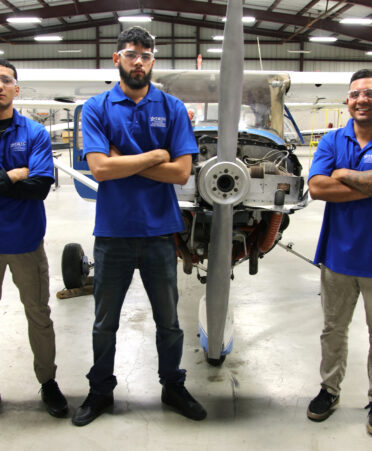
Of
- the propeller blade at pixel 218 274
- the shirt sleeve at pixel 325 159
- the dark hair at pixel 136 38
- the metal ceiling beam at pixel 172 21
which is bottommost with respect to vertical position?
the propeller blade at pixel 218 274

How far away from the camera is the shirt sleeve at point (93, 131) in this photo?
2055mm

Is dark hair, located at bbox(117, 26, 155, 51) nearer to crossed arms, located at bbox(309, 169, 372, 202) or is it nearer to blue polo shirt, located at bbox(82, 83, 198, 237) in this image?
blue polo shirt, located at bbox(82, 83, 198, 237)

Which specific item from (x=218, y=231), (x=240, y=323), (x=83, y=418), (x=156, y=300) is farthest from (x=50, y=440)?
(x=240, y=323)

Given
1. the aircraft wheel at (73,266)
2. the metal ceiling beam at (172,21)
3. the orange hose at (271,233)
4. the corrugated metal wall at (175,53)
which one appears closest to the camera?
the orange hose at (271,233)

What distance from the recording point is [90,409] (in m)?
2.37

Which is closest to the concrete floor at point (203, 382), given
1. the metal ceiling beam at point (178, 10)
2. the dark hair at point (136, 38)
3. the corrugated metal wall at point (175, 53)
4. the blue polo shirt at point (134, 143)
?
the blue polo shirt at point (134, 143)

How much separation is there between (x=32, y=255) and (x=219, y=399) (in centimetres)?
141

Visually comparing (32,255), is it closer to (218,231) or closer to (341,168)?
(218,231)

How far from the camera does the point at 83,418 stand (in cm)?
233

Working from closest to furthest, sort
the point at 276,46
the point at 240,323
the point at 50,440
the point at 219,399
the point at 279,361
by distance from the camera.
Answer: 1. the point at 50,440
2. the point at 219,399
3. the point at 279,361
4. the point at 240,323
5. the point at 276,46

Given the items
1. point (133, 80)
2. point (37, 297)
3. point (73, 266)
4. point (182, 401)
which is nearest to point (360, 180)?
point (133, 80)

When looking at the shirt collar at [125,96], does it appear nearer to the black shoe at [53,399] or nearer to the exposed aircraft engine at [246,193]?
the exposed aircraft engine at [246,193]

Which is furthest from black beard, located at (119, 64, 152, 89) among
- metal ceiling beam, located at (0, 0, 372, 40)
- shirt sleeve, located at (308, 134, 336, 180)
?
metal ceiling beam, located at (0, 0, 372, 40)

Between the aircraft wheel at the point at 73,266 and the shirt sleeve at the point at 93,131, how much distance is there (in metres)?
2.31
